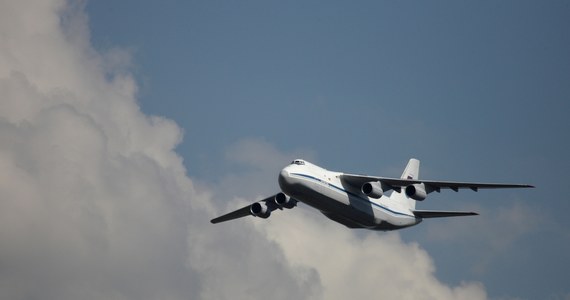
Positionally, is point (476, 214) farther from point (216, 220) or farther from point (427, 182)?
point (216, 220)

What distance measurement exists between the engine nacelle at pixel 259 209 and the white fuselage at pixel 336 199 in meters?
5.51

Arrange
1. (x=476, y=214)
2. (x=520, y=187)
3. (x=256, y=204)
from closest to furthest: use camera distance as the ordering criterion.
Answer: (x=520, y=187) → (x=476, y=214) → (x=256, y=204)

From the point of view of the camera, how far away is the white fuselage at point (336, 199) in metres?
49.6

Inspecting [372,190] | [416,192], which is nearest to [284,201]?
[372,190]

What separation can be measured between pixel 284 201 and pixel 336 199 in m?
5.58

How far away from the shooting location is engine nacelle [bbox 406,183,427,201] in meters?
51.8

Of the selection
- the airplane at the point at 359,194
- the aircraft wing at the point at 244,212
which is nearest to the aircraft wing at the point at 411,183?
the airplane at the point at 359,194

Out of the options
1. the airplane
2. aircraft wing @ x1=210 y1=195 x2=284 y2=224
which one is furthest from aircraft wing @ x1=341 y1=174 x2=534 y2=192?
aircraft wing @ x1=210 y1=195 x2=284 y2=224

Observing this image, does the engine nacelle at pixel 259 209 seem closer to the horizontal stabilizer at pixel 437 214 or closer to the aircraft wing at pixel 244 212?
the aircraft wing at pixel 244 212

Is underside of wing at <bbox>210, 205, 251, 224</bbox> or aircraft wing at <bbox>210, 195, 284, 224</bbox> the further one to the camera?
underside of wing at <bbox>210, 205, 251, 224</bbox>

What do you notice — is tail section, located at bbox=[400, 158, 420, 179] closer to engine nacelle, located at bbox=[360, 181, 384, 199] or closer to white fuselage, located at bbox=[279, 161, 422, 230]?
white fuselage, located at bbox=[279, 161, 422, 230]

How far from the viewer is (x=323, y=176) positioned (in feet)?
166

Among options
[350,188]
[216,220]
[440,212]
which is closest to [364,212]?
[350,188]

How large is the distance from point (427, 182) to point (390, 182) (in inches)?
73.9
